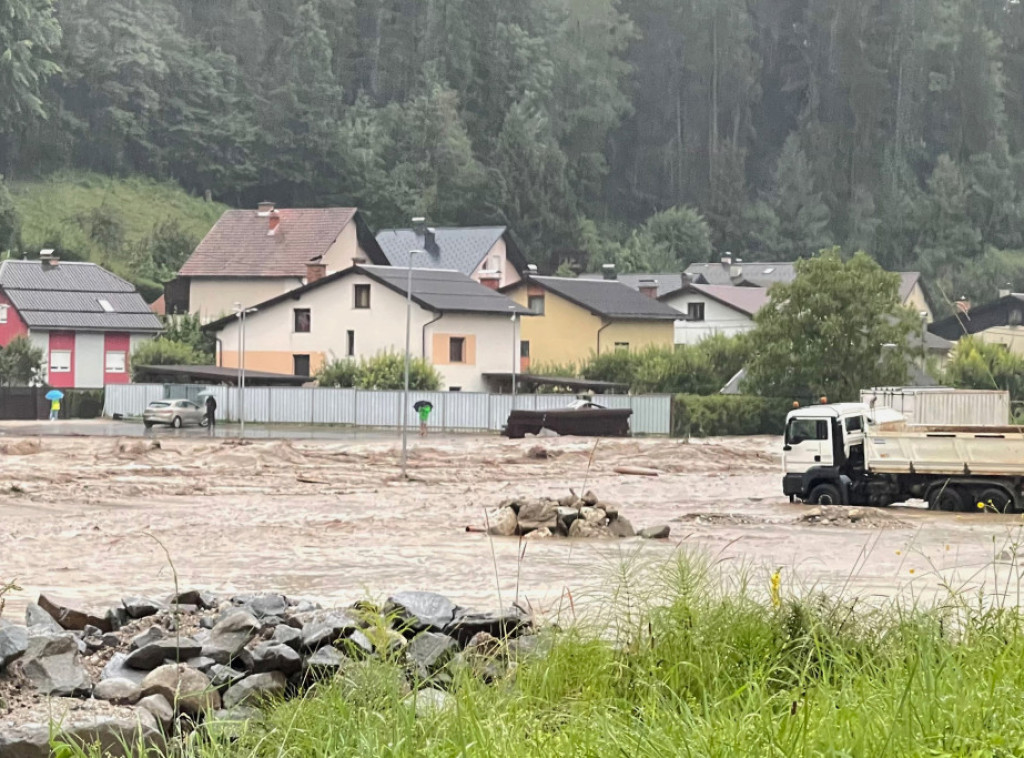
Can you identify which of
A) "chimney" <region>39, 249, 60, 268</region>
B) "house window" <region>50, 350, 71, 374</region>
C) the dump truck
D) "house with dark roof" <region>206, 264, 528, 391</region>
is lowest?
the dump truck

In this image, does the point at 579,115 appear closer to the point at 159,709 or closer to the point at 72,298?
the point at 72,298

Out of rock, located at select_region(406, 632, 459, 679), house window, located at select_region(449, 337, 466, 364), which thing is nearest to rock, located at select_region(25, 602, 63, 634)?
rock, located at select_region(406, 632, 459, 679)

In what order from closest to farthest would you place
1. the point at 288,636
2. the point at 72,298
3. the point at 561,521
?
the point at 288,636 → the point at 561,521 → the point at 72,298

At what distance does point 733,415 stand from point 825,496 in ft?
112

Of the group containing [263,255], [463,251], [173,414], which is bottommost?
[173,414]

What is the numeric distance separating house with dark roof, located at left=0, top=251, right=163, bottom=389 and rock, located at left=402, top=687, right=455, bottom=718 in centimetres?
7628

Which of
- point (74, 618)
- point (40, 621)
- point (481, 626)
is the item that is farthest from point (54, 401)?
point (481, 626)

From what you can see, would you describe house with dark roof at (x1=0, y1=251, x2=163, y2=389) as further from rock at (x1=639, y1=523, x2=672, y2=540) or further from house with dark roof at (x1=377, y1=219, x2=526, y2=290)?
rock at (x1=639, y1=523, x2=672, y2=540)

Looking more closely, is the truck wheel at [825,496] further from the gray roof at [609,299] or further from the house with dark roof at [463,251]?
the house with dark roof at [463,251]

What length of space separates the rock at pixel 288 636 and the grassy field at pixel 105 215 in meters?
99.4

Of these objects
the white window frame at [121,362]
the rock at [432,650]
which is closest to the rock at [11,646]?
the rock at [432,650]

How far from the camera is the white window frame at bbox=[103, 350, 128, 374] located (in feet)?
282

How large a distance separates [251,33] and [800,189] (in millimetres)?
50894

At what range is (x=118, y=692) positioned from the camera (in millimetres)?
9680
